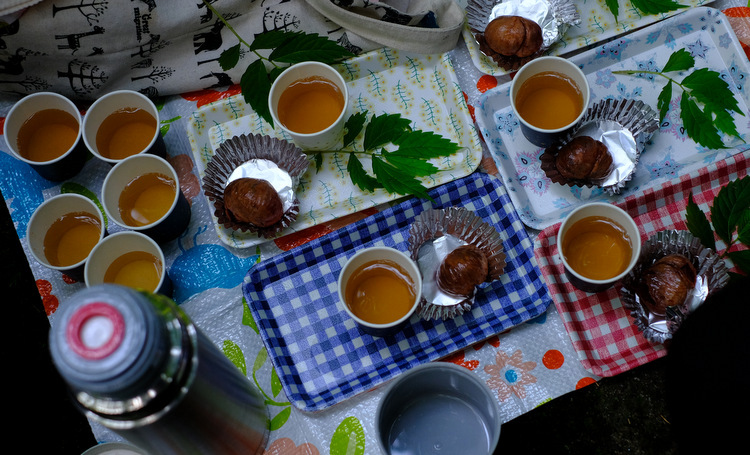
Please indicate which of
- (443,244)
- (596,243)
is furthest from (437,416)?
(596,243)

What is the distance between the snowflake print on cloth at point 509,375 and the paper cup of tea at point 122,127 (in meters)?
0.67

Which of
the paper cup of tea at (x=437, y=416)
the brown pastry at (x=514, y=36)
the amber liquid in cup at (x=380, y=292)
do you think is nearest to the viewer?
the paper cup of tea at (x=437, y=416)

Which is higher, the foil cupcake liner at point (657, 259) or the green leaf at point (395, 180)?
the green leaf at point (395, 180)

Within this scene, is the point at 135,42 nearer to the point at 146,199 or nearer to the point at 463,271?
the point at 146,199

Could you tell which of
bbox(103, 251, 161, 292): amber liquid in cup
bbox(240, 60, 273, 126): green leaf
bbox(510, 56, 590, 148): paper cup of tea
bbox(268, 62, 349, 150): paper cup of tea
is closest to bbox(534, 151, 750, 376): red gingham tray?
bbox(510, 56, 590, 148): paper cup of tea

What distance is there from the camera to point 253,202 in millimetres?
1016

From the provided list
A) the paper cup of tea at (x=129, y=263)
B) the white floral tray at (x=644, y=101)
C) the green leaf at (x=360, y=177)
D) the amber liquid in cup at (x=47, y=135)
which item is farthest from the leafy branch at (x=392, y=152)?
the amber liquid in cup at (x=47, y=135)

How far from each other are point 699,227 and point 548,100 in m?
0.32

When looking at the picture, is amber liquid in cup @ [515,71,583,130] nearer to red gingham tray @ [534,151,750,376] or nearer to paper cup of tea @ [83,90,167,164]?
red gingham tray @ [534,151,750,376]

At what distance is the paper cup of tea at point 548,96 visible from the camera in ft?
3.49

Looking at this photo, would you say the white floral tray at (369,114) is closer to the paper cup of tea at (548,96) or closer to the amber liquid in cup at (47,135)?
the paper cup of tea at (548,96)

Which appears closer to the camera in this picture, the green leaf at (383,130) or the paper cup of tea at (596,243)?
the paper cup of tea at (596,243)

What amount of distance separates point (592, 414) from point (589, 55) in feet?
2.39

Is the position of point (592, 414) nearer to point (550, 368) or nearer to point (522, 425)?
point (522, 425)
